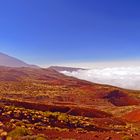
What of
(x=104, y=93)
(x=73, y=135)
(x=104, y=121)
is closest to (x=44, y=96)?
(x=104, y=93)

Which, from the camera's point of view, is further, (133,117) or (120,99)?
(120,99)

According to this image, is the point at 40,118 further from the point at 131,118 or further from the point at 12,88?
the point at 12,88

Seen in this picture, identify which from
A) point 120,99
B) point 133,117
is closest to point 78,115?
point 133,117

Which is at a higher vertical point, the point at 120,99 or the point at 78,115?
the point at 120,99

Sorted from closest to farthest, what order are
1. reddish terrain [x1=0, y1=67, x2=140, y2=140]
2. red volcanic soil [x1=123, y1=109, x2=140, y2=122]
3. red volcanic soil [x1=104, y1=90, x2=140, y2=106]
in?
1. reddish terrain [x1=0, y1=67, x2=140, y2=140]
2. red volcanic soil [x1=123, y1=109, x2=140, y2=122]
3. red volcanic soil [x1=104, y1=90, x2=140, y2=106]

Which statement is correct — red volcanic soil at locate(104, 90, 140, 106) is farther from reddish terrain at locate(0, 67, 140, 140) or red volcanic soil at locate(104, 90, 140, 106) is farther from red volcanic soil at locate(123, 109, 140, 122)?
red volcanic soil at locate(123, 109, 140, 122)

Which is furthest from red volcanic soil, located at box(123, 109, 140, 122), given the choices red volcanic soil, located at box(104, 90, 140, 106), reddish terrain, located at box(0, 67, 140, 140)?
red volcanic soil, located at box(104, 90, 140, 106)

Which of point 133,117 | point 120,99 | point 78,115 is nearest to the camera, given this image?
point 78,115

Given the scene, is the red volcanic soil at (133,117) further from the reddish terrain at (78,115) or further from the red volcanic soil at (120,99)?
the red volcanic soil at (120,99)

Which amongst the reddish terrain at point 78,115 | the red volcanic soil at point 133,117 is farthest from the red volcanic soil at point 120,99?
the red volcanic soil at point 133,117

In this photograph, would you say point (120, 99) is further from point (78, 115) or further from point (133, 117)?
point (78, 115)

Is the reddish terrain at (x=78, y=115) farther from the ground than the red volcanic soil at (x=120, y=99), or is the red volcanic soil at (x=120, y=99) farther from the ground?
the red volcanic soil at (x=120, y=99)
